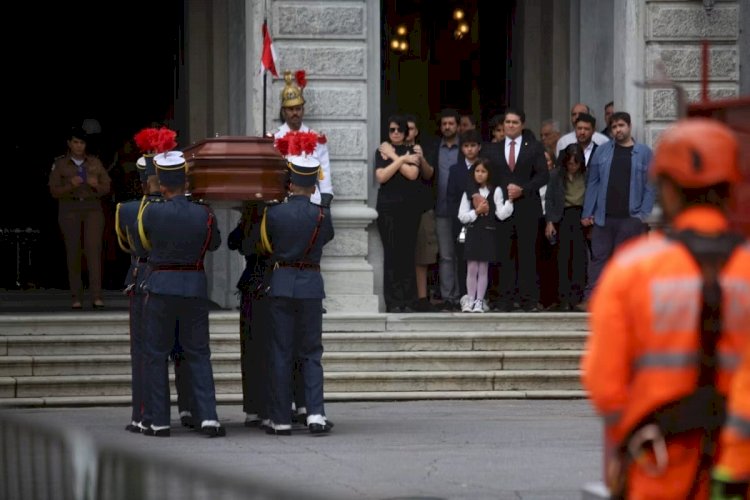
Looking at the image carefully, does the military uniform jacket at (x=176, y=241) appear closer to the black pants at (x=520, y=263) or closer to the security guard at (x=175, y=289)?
the security guard at (x=175, y=289)

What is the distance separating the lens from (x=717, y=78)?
18516 millimetres

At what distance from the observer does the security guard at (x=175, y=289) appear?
43.2 ft

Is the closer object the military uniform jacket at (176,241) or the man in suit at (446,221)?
the military uniform jacket at (176,241)

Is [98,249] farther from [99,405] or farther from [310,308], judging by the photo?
[310,308]

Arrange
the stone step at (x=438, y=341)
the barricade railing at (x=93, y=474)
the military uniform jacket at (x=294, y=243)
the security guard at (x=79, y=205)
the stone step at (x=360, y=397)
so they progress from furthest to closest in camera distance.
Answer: the security guard at (x=79, y=205) < the stone step at (x=438, y=341) < the stone step at (x=360, y=397) < the military uniform jacket at (x=294, y=243) < the barricade railing at (x=93, y=474)

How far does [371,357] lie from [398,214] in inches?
82.2

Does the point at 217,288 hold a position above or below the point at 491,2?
below

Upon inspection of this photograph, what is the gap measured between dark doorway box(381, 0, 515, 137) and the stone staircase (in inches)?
214

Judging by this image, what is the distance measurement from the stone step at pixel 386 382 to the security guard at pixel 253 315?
204 cm

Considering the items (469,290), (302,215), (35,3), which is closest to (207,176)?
(302,215)

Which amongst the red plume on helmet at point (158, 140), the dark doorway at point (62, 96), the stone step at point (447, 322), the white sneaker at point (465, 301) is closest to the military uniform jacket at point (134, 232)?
the red plume on helmet at point (158, 140)

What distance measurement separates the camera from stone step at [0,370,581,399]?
623 inches

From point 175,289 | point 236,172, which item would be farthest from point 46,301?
point 236,172

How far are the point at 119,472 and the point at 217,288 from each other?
14.8 m
